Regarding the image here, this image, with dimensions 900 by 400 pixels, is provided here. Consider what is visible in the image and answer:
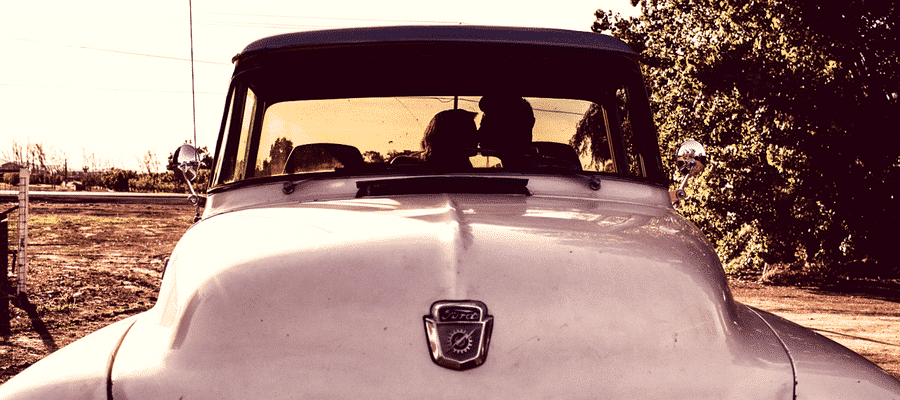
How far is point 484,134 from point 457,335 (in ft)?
4.35

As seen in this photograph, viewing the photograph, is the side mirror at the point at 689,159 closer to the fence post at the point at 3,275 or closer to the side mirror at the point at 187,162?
the side mirror at the point at 187,162

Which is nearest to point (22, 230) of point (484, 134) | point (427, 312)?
point (484, 134)

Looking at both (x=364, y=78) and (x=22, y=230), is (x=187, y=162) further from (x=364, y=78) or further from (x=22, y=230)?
(x=22, y=230)

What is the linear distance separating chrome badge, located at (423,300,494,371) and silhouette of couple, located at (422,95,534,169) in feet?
3.59

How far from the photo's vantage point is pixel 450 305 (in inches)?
74.8

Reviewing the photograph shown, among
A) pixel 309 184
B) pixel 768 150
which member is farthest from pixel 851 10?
pixel 309 184

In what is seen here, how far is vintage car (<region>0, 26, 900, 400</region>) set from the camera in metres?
1.91

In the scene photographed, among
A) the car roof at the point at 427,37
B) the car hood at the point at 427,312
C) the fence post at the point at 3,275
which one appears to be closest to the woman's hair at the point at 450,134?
the car roof at the point at 427,37

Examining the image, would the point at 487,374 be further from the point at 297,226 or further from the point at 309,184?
the point at 309,184

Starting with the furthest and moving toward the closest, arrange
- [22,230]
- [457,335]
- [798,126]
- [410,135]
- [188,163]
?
[798,126] → [22,230] → [188,163] → [410,135] → [457,335]

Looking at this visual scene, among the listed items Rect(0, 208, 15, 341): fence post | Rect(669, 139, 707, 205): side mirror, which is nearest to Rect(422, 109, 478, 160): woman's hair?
Rect(669, 139, 707, 205): side mirror

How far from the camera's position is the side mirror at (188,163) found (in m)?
3.53

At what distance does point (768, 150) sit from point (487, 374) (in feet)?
47.3

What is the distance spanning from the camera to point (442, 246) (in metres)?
2.03
